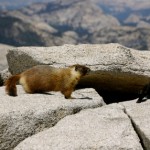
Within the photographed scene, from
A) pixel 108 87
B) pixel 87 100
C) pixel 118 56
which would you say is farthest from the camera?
pixel 108 87

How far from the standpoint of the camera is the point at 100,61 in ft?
59.4

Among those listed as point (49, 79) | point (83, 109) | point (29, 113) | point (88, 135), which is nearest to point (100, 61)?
point (49, 79)

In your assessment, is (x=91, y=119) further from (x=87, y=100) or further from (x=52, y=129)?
(x=87, y=100)

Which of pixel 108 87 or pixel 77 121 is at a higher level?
pixel 77 121

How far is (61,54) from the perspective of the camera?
18750 mm

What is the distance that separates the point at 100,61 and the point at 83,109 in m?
3.84

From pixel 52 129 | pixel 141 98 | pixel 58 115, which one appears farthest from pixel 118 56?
pixel 52 129

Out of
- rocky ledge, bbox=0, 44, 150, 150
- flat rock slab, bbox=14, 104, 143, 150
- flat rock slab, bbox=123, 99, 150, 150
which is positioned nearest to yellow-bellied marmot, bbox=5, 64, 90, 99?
rocky ledge, bbox=0, 44, 150, 150

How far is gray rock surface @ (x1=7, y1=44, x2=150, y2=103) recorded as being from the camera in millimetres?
18078

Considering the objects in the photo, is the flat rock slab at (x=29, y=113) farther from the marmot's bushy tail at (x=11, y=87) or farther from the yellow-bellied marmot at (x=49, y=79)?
the yellow-bellied marmot at (x=49, y=79)

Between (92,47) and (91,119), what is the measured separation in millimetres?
6581

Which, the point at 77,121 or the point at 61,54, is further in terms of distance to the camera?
the point at 61,54

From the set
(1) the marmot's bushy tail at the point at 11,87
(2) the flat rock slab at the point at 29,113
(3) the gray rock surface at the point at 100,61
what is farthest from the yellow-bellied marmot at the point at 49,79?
(3) the gray rock surface at the point at 100,61

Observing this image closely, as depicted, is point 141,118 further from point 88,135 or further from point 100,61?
point 100,61
